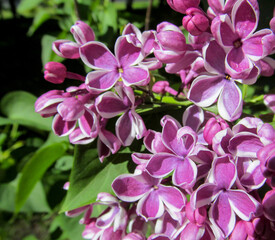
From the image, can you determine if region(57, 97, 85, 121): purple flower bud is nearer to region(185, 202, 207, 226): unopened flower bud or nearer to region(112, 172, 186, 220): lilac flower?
region(112, 172, 186, 220): lilac flower

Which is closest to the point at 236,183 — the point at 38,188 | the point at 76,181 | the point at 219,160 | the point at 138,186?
the point at 219,160

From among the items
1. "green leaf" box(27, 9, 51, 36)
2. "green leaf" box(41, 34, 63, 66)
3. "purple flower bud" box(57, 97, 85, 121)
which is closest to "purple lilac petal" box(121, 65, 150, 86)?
"purple flower bud" box(57, 97, 85, 121)

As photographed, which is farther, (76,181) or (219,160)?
(76,181)

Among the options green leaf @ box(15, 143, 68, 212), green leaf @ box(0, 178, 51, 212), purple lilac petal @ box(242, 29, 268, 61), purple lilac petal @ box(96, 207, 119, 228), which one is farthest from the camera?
green leaf @ box(0, 178, 51, 212)

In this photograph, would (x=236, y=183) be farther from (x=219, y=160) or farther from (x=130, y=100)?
(x=130, y=100)

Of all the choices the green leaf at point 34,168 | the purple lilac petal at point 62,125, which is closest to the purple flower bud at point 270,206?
the purple lilac petal at point 62,125

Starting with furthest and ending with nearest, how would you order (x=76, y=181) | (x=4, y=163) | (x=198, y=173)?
(x=4, y=163) → (x=76, y=181) → (x=198, y=173)
